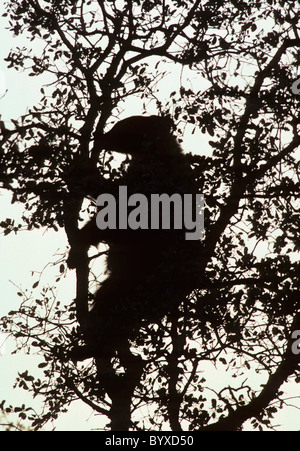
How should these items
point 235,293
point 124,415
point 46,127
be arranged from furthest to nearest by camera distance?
point 124,415 < point 46,127 < point 235,293

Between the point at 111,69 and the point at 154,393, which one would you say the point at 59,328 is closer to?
the point at 154,393

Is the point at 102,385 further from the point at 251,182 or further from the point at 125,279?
the point at 251,182

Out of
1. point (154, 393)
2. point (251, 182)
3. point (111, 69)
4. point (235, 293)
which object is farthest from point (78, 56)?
point (154, 393)

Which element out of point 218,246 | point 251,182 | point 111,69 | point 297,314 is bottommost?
point 297,314

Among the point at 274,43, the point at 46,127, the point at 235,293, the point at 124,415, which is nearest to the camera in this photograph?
the point at 235,293

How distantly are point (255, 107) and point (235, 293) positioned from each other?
1.78m

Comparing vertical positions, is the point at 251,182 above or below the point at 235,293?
above

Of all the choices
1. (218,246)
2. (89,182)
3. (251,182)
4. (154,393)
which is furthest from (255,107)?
(154,393)

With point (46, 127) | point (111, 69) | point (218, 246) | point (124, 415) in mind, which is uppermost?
point (111, 69)

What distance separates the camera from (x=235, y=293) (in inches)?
220

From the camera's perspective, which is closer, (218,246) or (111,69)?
(218,246)

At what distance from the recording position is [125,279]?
727 centimetres

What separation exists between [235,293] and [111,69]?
3141 mm

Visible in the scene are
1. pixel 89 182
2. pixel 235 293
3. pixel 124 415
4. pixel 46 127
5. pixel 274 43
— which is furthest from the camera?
pixel 274 43
